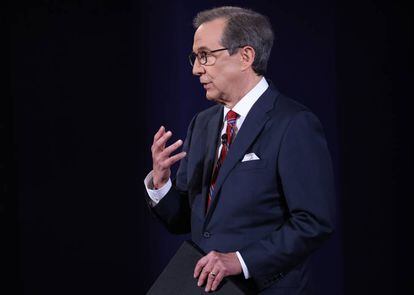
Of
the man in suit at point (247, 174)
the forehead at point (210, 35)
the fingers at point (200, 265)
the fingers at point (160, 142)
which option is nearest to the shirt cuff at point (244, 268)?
the man in suit at point (247, 174)

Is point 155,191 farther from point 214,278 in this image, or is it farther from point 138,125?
point 138,125

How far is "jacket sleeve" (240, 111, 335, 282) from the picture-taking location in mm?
1696

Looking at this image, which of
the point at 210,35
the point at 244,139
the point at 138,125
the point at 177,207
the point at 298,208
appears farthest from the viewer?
the point at 138,125

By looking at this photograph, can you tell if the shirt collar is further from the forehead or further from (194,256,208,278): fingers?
(194,256,208,278): fingers

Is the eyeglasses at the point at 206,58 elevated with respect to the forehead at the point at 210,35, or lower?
lower

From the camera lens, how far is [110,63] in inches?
121

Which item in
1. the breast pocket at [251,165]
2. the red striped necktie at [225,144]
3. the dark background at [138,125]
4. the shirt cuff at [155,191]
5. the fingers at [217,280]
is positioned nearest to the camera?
the fingers at [217,280]

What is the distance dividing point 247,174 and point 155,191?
1.14 ft

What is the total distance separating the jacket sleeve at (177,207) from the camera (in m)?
2.03

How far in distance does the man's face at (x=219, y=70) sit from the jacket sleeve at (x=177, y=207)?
255 mm

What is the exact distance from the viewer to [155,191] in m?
2.01

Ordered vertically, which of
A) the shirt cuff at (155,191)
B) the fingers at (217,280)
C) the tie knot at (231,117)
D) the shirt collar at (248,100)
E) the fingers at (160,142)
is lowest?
the fingers at (217,280)

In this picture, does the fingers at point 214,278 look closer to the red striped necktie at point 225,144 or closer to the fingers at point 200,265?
the fingers at point 200,265

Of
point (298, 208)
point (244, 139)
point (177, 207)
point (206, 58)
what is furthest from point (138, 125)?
point (298, 208)
